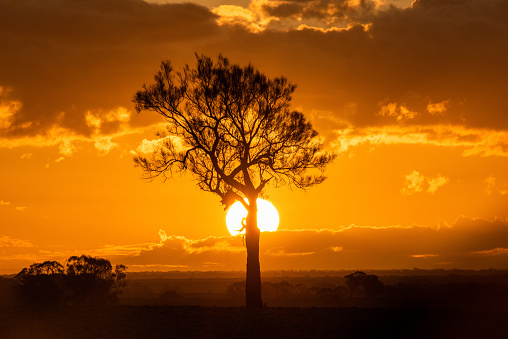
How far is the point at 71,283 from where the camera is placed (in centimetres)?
5922

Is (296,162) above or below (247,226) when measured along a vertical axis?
above

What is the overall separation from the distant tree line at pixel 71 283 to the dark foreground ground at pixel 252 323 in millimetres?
21394

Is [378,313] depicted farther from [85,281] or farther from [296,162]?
[85,281]

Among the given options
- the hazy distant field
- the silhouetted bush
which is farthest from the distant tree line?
the silhouetted bush

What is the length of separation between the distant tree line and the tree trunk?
80.0ft

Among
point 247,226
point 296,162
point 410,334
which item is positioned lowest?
point 410,334

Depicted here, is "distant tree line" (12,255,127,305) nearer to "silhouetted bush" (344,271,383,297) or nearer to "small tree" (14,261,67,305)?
"small tree" (14,261,67,305)

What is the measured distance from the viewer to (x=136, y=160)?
39.1 metres

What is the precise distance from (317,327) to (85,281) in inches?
1386

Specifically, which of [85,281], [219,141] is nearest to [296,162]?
[219,141]

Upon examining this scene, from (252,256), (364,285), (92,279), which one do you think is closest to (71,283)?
(92,279)

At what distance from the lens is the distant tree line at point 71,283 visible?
5644cm

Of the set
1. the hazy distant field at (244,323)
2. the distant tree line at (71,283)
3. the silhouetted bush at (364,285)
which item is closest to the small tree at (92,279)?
the distant tree line at (71,283)

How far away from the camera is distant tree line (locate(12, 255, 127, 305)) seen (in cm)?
5644
